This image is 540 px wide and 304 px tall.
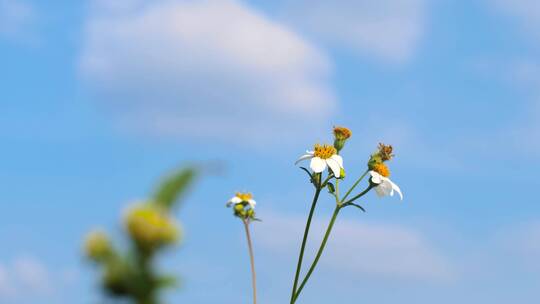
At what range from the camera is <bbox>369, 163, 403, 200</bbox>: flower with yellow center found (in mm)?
7418

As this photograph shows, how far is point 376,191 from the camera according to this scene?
7488mm

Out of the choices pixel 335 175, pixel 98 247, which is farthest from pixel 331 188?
pixel 98 247

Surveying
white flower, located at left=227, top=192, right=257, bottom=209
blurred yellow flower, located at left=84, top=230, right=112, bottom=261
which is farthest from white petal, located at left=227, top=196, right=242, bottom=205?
blurred yellow flower, located at left=84, top=230, right=112, bottom=261

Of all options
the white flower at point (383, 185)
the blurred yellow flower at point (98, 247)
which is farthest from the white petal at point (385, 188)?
the blurred yellow flower at point (98, 247)

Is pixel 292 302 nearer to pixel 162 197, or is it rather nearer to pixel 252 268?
pixel 252 268

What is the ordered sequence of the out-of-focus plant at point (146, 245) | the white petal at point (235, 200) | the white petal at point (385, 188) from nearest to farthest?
the out-of-focus plant at point (146, 245), the white petal at point (235, 200), the white petal at point (385, 188)

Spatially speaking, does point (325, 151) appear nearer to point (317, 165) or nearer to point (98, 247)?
point (317, 165)

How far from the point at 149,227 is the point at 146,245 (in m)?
0.03

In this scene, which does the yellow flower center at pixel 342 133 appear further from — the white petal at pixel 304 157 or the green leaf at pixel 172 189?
the green leaf at pixel 172 189

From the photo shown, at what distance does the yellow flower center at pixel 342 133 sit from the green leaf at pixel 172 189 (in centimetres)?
624

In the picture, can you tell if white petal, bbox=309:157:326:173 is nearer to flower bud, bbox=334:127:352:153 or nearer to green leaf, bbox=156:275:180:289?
flower bud, bbox=334:127:352:153

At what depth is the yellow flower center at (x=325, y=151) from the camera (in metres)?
7.35

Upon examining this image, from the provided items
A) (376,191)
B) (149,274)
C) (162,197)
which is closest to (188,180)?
(162,197)

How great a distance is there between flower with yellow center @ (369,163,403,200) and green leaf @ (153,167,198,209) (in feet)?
20.7
